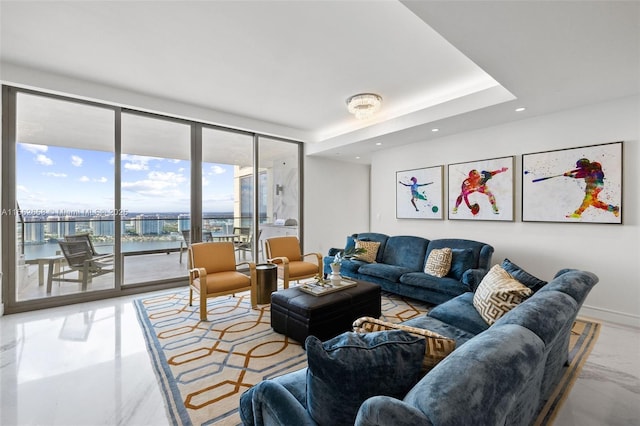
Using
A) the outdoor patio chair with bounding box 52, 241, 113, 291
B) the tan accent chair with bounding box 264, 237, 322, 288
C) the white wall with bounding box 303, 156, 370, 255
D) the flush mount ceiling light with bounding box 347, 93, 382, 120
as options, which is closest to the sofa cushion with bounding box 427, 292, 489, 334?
the tan accent chair with bounding box 264, 237, 322, 288

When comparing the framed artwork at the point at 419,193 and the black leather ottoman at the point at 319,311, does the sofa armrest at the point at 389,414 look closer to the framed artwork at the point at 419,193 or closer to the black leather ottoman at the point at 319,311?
the black leather ottoman at the point at 319,311

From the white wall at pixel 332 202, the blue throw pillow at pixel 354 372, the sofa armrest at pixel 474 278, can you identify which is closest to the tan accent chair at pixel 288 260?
the white wall at pixel 332 202

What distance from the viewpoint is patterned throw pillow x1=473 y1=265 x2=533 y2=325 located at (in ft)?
6.86

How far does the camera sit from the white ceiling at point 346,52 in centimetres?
213

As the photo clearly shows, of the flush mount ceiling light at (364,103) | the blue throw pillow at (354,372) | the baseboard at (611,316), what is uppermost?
the flush mount ceiling light at (364,103)

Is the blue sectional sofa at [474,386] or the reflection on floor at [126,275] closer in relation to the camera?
the blue sectional sofa at [474,386]

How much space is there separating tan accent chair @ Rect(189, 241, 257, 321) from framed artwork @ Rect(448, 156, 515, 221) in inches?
132

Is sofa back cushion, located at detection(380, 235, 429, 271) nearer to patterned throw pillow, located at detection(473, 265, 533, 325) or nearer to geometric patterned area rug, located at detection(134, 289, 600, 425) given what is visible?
geometric patterned area rug, located at detection(134, 289, 600, 425)

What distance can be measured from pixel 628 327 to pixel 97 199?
6.94 m

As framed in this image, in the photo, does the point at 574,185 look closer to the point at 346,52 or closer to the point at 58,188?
the point at 346,52

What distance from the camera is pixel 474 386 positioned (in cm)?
85

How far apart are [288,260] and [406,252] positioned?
1.92 m

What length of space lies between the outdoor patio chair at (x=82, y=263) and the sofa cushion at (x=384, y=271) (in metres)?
3.89

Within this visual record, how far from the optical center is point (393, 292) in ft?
13.9
